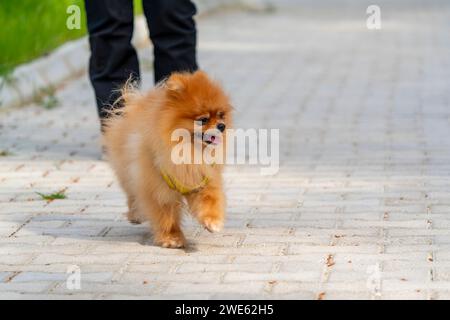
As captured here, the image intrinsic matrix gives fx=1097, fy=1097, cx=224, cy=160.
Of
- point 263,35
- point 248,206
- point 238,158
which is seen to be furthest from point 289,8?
point 248,206

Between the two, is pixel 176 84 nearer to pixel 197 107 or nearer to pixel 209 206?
pixel 197 107

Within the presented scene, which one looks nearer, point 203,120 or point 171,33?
Result: point 203,120

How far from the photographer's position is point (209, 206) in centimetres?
516

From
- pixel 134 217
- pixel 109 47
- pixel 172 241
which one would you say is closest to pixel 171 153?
pixel 172 241

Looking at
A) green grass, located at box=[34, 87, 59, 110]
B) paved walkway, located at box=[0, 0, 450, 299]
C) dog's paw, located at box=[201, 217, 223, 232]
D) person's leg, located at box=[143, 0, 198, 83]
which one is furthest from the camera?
green grass, located at box=[34, 87, 59, 110]

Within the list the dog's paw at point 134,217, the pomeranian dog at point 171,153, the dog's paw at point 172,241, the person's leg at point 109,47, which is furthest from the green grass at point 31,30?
the dog's paw at point 172,241

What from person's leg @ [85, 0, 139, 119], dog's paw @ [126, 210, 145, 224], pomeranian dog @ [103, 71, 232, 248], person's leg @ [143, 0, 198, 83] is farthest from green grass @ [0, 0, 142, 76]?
pomeranian dog @ [103, 71, 232, 248]

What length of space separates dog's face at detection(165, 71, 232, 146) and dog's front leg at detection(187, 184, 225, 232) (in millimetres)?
311

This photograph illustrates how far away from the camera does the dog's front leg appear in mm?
5105

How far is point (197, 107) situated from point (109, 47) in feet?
7.64

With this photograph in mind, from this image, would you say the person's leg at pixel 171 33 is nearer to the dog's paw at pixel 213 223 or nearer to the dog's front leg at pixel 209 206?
the dog's front leg at pixel 209 206

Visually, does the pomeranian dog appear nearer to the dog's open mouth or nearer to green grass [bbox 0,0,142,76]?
the dog's open mouth

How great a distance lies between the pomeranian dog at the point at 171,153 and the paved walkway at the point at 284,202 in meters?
0.17

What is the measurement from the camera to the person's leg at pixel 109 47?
695cm
